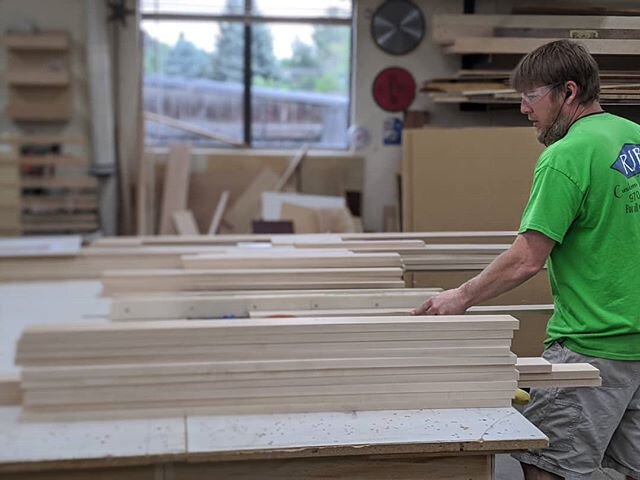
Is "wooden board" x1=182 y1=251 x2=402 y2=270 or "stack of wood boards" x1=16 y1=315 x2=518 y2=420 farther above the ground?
"wooden board" x1=182 y1=251 x2=402 y2=270

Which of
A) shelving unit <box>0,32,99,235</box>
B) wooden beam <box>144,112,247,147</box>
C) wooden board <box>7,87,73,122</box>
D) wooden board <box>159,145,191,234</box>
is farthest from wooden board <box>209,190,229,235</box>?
wooden board <box>7,87,73,122</box>

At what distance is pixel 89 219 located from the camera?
379 centimetres

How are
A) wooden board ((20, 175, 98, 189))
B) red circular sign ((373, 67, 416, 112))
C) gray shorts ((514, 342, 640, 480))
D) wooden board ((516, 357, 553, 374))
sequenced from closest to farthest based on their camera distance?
wooden board ((516, 357, 553, 374)), gray shorts ((514, 342, 640, 480)), wooden board ((20, 175, 98, 189)), red circular sign ((373, 67, 416, 112))

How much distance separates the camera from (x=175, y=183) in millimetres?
4379

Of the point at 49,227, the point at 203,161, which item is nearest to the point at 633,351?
the point at 49,227

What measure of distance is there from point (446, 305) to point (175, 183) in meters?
3.27

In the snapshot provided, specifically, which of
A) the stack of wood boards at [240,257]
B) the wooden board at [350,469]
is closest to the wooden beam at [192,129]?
the stack of wood boards at [240,257]

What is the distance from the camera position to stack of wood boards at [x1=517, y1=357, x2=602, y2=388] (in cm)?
122

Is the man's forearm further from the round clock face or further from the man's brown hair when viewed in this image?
the round clock face

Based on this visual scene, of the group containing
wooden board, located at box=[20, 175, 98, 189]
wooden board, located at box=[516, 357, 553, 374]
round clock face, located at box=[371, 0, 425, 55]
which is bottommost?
wooden board, located at box=[516, 357, 553, 374]

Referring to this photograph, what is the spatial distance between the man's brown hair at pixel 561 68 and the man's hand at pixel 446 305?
14.8 inches

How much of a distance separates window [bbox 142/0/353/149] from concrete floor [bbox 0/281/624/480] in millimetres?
2968

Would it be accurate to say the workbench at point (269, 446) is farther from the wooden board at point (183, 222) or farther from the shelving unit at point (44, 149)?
the wooden board at point (183, 222)

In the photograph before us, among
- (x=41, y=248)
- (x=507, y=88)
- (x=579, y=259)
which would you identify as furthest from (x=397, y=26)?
(x=579, y=259)
